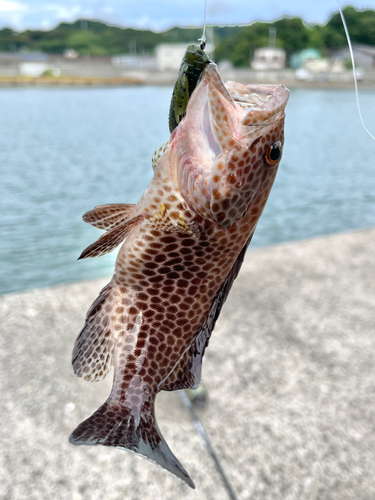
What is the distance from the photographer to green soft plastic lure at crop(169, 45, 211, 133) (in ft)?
3.92

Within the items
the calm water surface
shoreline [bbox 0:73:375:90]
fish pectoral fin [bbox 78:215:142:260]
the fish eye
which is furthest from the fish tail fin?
shoreline [bbox 0:73:375:90]

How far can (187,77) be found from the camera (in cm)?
124

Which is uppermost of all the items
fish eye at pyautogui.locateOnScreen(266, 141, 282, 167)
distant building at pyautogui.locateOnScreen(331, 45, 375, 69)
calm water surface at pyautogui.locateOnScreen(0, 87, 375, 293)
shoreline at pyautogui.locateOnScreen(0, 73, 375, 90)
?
distant building at pyautogui.locateOnScreen(331, 45, 375, 69)

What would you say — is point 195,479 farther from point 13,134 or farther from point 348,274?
point 13,134

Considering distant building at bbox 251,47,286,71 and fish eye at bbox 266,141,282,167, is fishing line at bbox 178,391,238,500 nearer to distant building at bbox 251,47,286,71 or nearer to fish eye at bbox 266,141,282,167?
fish eye at bbox 266,141,282,167

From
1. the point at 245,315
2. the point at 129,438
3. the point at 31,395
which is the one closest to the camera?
the point at 129,438

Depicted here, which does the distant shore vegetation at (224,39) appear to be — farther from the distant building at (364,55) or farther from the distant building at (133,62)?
the distant building at (364,55)

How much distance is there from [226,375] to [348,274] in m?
2.67

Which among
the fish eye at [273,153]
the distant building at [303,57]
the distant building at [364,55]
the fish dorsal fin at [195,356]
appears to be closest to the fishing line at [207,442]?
the fish dorsal fin at [195,356]

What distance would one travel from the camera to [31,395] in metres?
3.64

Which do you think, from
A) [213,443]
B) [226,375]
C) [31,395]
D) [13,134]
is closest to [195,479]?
[213,443]

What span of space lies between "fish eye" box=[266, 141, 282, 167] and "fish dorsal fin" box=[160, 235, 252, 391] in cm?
31

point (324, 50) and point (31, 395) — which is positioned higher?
point (324, 50)

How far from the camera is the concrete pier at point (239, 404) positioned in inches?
118
